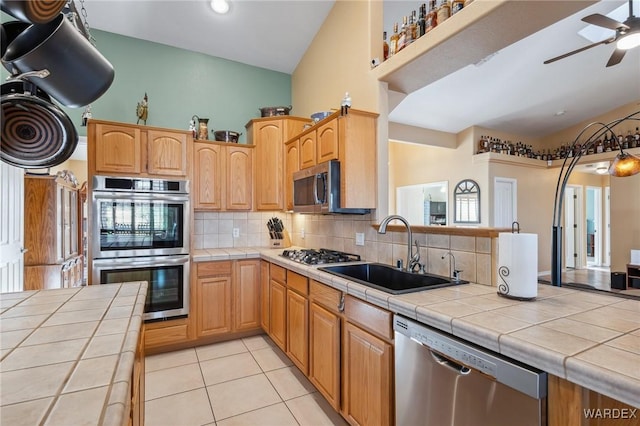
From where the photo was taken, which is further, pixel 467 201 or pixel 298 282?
pixel 467 201

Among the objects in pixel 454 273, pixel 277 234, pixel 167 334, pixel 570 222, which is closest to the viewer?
pixel 454 273

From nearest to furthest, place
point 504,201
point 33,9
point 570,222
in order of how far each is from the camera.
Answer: point 33,9, point 504,201, point 570,222

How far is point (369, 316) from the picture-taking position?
1.60 metres

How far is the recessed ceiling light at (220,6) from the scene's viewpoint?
9.92ft

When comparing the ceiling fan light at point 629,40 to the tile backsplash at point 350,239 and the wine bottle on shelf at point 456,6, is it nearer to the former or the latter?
the wine bottle on shelf at point 456,6

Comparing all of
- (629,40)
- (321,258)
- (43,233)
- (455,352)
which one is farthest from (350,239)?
(43,233)

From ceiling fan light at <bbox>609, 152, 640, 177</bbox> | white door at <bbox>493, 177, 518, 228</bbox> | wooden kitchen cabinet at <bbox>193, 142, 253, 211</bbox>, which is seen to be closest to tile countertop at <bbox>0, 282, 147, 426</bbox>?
wooden kitchen cabinet at <bbox>193, 142, 253, 211</bbox>

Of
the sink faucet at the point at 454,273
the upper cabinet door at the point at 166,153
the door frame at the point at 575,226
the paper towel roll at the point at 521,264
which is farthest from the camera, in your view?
the door frame at the point at 575,226

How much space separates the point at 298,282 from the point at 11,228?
2517 millimetres

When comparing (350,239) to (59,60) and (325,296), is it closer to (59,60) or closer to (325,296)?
(325,296)

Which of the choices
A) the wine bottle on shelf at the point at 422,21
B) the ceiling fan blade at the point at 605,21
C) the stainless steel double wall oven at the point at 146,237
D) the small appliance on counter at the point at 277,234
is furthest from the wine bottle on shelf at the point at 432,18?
the small appliance on counter at the point at 277,234

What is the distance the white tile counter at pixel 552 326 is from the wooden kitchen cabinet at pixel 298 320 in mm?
758

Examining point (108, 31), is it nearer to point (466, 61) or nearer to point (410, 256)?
point (466, 61)

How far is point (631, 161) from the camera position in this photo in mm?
2592
